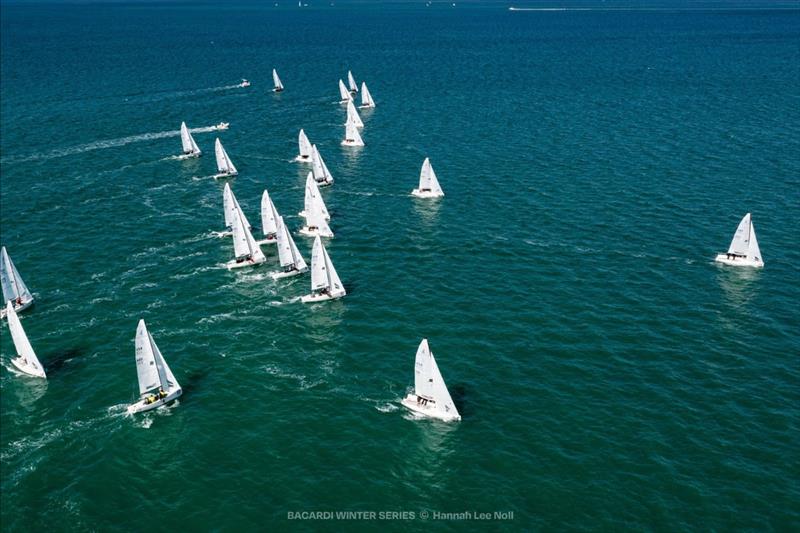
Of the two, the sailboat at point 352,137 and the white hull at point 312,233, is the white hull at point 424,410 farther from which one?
the sailboat at point 352,137

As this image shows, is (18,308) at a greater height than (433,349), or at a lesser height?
greater

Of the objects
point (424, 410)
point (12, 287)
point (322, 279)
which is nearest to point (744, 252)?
point (424, 410)

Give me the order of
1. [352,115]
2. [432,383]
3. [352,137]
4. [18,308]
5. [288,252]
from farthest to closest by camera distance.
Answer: [352,115] → [352,137] → [288,252] → [18,308] → [432,383]

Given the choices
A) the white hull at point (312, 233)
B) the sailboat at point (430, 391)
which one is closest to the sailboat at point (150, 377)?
the sailboat at point (430, 391)

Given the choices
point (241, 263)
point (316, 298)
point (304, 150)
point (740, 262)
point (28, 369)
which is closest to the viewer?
point (28, 369)

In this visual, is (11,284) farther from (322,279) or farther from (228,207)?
(322,279)

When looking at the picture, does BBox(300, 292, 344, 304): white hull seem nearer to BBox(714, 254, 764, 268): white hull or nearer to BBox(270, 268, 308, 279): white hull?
BBox(270, 268, 308, 279): white hull

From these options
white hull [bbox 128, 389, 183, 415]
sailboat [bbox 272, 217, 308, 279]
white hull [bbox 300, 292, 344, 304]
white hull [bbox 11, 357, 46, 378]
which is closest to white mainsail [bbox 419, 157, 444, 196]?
sailboat [bbox 272, 217, 308, 279]

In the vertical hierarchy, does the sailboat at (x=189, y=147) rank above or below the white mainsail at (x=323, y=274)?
above
